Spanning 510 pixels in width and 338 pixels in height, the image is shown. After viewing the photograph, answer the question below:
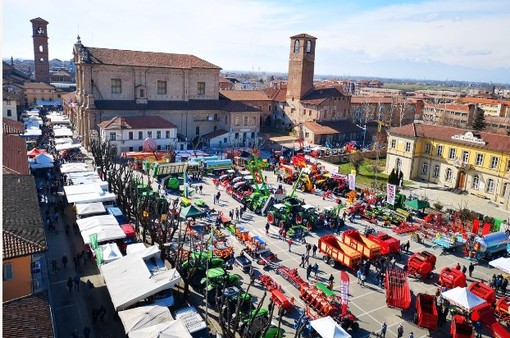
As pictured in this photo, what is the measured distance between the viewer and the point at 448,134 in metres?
45.6

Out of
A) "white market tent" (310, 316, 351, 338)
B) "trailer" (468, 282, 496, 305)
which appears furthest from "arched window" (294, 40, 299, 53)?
"white market tent" (310, 316, 351, 338)

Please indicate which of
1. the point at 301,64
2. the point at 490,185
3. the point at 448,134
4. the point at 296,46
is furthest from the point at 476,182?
the point at 296,46

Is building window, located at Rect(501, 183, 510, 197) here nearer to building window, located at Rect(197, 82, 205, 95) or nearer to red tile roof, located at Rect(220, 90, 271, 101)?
building window, located at Rect(197, 82, 205, 95)

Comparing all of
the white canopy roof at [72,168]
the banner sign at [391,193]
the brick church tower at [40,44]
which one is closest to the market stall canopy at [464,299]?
the banner sign at [391,193]

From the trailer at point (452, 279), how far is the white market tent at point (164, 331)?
1593cm

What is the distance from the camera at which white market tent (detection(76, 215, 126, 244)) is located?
982 inches

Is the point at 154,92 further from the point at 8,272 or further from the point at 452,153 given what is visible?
the point at 8,272

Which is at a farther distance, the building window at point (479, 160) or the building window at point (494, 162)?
the building window at point (479, 160)

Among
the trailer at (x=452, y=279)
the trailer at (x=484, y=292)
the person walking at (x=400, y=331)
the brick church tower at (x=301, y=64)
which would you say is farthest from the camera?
the brick church tower at (x=301, y=64)

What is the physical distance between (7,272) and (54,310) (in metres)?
3.29

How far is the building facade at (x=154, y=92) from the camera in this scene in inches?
2229

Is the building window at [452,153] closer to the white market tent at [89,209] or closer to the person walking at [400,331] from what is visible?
the person walking at [400,331]

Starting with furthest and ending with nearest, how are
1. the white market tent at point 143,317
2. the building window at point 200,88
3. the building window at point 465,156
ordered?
the building window at point 200,88, the building window at point 465,156, the white market tent at point 143,317

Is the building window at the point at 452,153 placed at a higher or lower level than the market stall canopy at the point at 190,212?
higher
